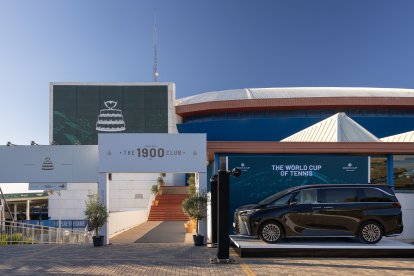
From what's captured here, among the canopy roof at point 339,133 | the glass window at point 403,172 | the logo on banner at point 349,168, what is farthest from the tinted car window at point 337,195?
the canopy roof at point 339,133

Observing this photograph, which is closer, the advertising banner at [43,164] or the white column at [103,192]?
the white column at [103,192]

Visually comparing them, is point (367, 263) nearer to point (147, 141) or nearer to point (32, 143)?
point (147, 141)

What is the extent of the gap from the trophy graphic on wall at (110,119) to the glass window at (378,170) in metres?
27.8

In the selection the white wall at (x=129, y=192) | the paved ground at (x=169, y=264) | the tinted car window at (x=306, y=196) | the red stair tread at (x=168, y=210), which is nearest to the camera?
the paved ground at (x=169, y=264)

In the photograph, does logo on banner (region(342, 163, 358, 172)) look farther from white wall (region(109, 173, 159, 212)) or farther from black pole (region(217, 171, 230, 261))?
white wall (region(109, 173, 159, 212))

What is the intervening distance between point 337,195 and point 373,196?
113 centimetres

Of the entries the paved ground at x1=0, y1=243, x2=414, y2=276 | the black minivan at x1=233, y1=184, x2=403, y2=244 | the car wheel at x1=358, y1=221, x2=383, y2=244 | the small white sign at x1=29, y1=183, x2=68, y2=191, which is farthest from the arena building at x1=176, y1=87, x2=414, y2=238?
the small white sign at x1=29, y1=183, x2=68, y2=191

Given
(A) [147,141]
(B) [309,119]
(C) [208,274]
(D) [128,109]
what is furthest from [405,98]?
(C) [208,274]

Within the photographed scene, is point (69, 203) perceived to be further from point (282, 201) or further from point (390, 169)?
point (390, 169)

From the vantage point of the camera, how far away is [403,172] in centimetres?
1748

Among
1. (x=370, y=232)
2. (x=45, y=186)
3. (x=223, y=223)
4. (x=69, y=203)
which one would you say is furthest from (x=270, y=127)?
(x=223, y=223)

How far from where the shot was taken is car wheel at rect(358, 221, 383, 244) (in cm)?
1316

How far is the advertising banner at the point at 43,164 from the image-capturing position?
17.5 metres

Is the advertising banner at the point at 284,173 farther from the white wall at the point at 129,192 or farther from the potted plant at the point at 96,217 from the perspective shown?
the white wall at the point at 129,192
